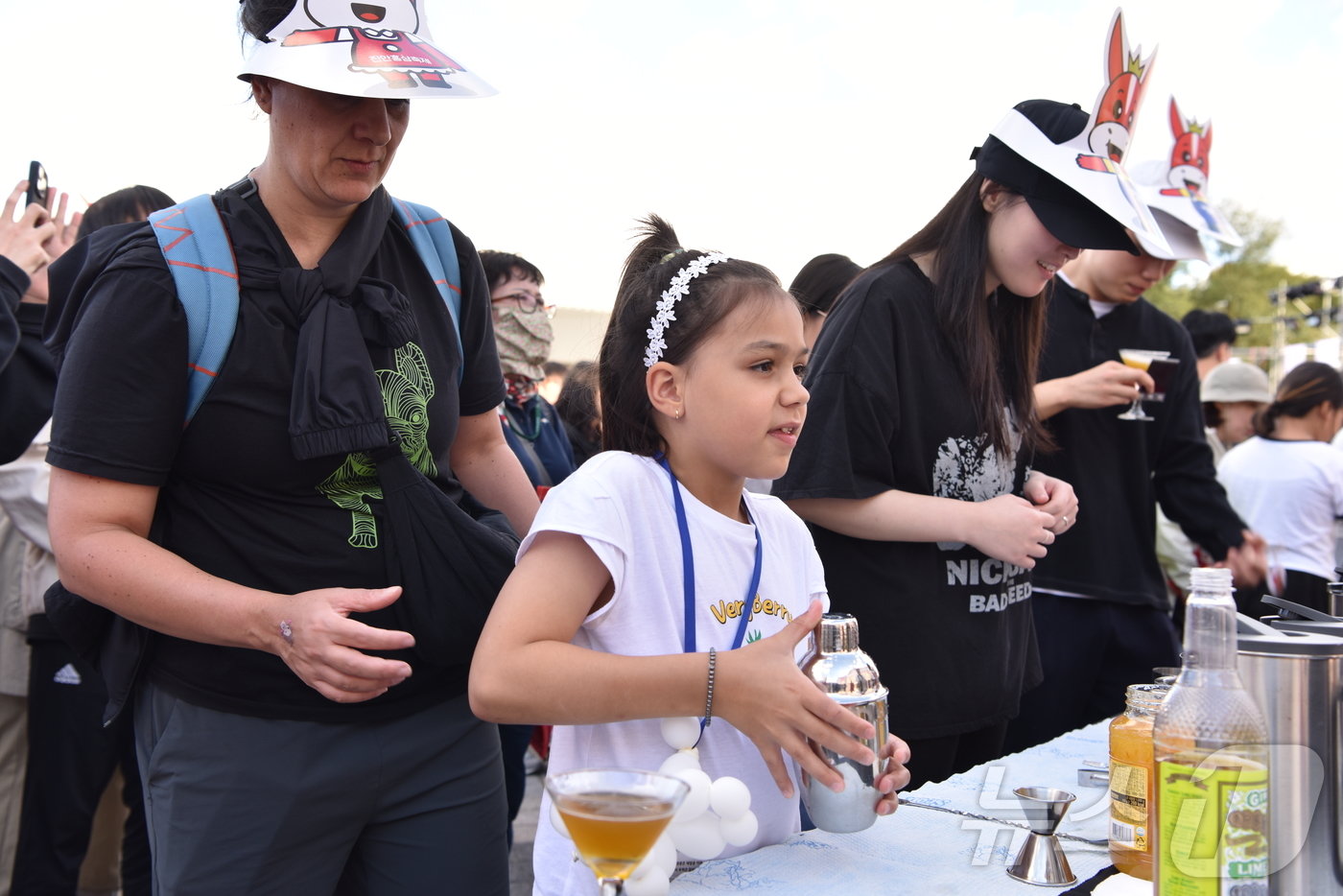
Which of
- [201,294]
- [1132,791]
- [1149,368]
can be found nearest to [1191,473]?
[1149,368]

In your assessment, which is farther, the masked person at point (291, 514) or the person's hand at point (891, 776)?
the masked person at point (291, 514)

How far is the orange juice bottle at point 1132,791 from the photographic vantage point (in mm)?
1493

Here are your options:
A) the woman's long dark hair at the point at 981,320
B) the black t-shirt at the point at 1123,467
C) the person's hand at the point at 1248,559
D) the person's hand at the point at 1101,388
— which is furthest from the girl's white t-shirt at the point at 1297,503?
the woman's long dark hair at the point at 981,320

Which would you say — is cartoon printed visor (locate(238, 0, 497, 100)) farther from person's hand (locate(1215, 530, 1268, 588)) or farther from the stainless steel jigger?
person's hand (locate(1215, 530, 1268, 588))

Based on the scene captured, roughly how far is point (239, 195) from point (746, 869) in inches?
54.2

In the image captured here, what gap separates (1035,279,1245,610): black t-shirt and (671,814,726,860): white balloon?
2.00m

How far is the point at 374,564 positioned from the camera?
1817mm

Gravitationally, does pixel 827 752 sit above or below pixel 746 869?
above

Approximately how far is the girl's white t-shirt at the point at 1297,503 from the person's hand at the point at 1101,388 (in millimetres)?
3072

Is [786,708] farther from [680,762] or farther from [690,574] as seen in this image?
[690,574]

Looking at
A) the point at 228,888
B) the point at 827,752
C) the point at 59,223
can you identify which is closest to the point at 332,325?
the point at 228,888

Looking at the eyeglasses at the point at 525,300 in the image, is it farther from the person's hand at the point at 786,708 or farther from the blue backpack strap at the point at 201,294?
the person's hand at the point at 786,708

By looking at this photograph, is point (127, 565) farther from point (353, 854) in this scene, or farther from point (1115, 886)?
point (1115, 886)

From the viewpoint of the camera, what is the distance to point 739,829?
1.46 meters
